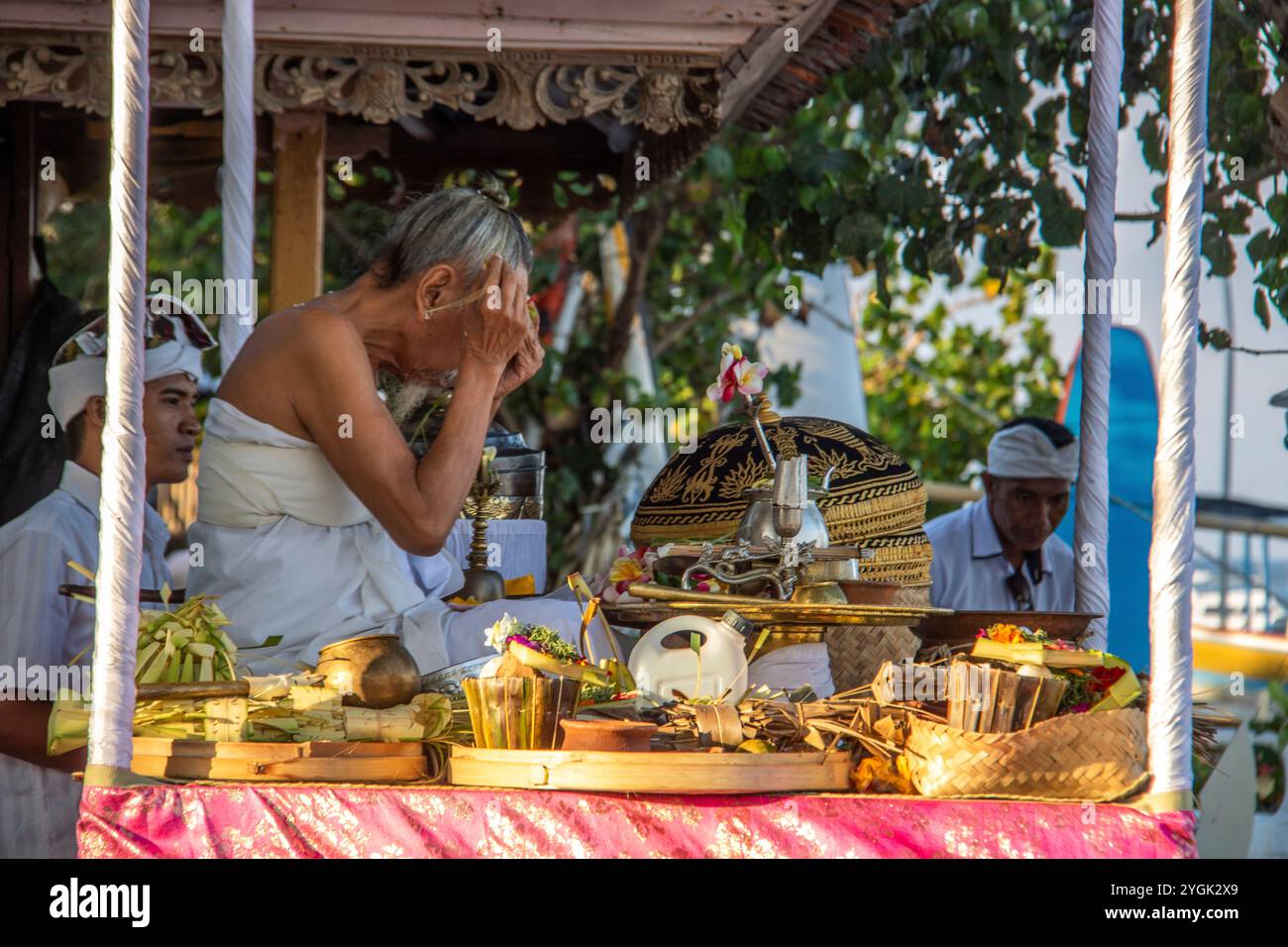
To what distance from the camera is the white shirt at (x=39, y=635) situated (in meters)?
3.51

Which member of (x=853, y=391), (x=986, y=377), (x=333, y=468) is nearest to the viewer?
(x=333, y=468)

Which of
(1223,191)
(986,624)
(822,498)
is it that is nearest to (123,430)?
(822,498)

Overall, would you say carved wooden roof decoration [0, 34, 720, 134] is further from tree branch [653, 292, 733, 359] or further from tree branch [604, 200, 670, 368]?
tree branch [653, 292, 733, 359]

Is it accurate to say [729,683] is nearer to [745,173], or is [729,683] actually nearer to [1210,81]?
[1210,81]

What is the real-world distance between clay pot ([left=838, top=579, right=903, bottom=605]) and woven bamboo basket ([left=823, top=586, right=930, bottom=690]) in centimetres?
31

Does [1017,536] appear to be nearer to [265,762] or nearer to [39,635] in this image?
[39,635]

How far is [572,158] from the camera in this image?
238 inches

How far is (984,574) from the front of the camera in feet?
20.1

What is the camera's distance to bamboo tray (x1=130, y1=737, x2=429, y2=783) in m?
2.51

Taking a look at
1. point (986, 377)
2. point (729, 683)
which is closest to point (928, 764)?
point (729, 683)

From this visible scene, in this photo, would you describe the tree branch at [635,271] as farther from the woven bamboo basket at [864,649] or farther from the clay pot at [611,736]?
the clay pot at [611,736]

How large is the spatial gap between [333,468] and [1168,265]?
1713mm

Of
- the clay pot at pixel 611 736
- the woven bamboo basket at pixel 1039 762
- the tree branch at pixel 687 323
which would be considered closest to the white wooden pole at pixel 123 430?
the clay pot at pixel 611 736
